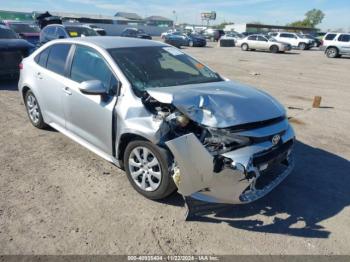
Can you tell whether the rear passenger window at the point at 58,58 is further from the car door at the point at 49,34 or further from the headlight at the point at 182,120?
the car door at the point at 49,34

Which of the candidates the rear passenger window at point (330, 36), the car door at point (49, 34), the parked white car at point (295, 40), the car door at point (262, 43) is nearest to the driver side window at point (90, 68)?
the car door at point (49, 34)

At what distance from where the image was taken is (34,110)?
227 inches

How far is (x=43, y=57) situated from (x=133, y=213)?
324 cm

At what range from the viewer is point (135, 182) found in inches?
151

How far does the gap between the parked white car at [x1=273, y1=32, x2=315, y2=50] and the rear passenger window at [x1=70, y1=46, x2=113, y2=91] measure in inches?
1390

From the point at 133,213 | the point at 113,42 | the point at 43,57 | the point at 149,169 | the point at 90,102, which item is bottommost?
the point at 133,213

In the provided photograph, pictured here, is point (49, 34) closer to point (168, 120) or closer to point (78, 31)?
point (78, 31)

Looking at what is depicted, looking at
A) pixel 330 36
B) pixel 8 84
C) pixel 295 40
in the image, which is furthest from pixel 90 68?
pixel 295 40

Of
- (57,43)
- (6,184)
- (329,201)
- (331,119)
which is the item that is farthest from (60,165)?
(331,119)

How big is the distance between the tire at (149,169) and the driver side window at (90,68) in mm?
841

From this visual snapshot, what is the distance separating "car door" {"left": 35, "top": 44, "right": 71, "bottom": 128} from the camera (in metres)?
4.76

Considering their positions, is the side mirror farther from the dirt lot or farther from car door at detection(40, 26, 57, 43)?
car door at detection(40, 26, 57, 43)

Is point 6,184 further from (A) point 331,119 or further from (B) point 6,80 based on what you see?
(B) point 6,80

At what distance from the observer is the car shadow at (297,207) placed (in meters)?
3.35
